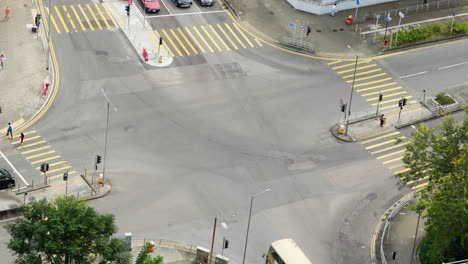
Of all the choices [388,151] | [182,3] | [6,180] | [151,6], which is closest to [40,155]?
[6,180]

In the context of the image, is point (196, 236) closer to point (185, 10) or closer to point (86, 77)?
point (86, 77)

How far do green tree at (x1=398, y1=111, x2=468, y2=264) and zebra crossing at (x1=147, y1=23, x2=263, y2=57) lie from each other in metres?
36.2

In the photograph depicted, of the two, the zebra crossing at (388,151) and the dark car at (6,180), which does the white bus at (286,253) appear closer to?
the zebra crossing at (388,151)

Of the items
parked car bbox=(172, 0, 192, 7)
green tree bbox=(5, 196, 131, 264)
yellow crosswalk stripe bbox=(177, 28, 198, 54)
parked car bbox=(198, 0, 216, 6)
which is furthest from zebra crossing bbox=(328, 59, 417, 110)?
green tree bbox=(5, 196, 131, 264)

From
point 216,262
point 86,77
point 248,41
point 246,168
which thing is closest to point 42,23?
point 86,77

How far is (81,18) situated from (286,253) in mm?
51458

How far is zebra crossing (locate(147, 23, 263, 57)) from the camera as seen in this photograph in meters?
124

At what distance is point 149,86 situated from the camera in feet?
383

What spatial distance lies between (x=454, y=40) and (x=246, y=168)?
3997 cm

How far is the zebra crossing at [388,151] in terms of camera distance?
107m

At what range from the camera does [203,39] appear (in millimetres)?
125875

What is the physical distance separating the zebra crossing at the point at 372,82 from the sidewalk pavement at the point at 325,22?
242cm

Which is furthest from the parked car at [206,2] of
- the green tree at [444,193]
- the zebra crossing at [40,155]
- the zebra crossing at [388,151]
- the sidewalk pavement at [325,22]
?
the green tree at [444,193]

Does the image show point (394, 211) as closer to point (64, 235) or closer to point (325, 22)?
point (64, 235)
